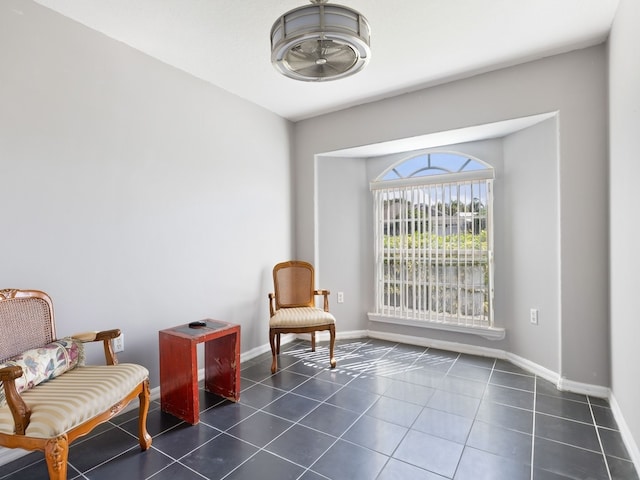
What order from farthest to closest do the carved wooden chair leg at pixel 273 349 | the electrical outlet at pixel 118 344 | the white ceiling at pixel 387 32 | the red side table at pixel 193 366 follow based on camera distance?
the carved wooden chair leg at pixel 273 349 < the electrical outlet at pixel 118 344 < the red side table at pixel 193 366 < the white ceiling at pixel 387 32

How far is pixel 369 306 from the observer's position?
401 centimetres

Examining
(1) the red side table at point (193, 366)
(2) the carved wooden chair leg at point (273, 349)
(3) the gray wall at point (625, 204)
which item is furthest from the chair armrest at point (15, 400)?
(3) the gray wall at point (625, 204)

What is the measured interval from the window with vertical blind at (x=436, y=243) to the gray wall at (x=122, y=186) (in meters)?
1.47

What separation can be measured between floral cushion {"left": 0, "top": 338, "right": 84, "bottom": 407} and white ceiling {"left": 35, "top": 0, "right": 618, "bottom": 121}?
195 centimetres

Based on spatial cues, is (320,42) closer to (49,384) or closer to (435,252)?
(49,384)

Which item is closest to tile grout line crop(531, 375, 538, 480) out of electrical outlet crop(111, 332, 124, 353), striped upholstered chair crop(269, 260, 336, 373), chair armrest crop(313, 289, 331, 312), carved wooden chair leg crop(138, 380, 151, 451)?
striped upholstered chair crop(269, 260, 336, 373)

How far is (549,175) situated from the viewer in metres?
2.81

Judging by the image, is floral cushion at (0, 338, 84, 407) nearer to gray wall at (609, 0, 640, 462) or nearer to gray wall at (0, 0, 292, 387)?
gray wall at (0, 0, 292, 387)

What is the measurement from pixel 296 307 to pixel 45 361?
83.3 inches

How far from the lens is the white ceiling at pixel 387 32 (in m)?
2.01

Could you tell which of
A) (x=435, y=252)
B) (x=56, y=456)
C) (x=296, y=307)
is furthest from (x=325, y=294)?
(x=56, y=456)

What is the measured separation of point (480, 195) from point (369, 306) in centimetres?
171

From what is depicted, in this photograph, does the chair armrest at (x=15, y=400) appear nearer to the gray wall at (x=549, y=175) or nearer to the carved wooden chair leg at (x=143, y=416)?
the carved wooden chair leg at (x=143, y=416)

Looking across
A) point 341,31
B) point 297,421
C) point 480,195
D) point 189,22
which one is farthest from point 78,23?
point 480,195
